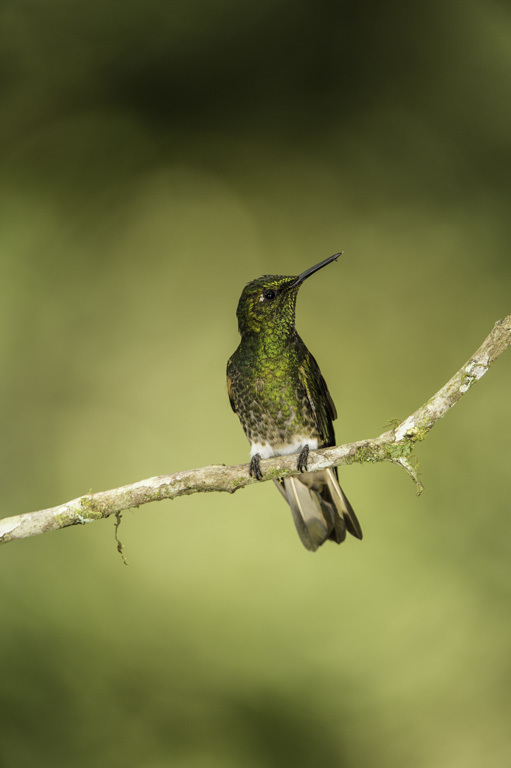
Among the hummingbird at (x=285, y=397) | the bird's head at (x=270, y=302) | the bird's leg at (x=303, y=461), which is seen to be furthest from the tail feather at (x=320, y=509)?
the bird's head at (x=270, y=302)

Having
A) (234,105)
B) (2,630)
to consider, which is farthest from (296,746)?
(234,105)

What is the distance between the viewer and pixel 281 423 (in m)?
3.16

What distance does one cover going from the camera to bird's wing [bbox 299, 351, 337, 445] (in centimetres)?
315

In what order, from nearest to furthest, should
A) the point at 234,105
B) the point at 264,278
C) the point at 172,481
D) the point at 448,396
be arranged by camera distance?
the point at 448,396, the point at 172,481, the point at 264,278, the point at 234,105

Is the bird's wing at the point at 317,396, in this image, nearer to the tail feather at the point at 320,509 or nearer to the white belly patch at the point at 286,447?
the white belly patch at the point at 286,447

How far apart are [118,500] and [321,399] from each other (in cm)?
109

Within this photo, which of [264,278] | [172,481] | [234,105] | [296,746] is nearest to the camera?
[172,481]

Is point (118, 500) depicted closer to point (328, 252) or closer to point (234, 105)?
point (328, 252)

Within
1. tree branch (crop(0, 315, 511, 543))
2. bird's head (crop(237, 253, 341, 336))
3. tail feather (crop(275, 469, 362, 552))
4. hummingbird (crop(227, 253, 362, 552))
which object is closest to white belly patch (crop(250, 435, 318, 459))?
hummingbird (crop(227, 253, 362, 552))

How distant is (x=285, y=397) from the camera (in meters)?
3.12

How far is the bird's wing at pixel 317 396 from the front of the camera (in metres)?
3.15

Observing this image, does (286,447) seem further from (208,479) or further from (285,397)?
(208,479)

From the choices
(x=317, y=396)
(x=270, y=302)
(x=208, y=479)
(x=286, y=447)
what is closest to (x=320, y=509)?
(x=286, y=447)

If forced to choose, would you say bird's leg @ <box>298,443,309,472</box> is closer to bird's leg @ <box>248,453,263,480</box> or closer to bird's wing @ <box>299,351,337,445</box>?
bird's leg @ <box>248,453,263,480</box>
